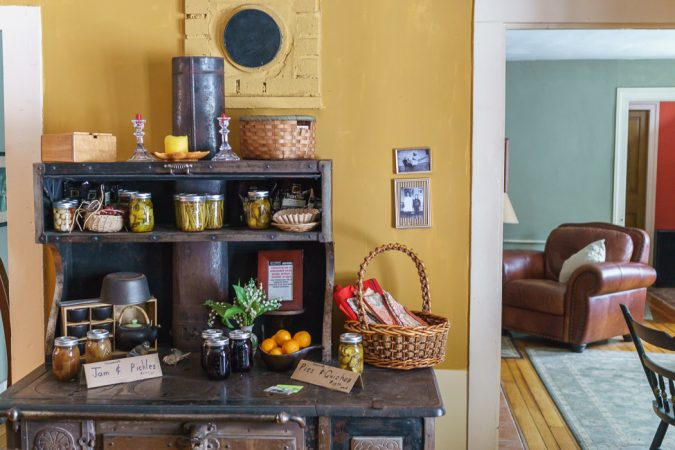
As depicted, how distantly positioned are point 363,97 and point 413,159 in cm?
31

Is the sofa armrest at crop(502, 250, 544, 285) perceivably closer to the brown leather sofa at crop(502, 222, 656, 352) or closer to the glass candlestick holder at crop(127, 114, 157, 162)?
the brown leather sofa at crop(502, 222, 656, 352)

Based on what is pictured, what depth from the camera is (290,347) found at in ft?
9.00

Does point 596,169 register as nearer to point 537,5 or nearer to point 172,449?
point 537,5

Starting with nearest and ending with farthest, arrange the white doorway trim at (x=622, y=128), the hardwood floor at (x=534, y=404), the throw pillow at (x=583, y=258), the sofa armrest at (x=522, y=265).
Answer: the hardwood floor at (x=534, y=404)
the throw pillow at (x=583, y=258)
the sofa armrest at (x=522, y=265)
the white doorway trim at (x=622, y=128)

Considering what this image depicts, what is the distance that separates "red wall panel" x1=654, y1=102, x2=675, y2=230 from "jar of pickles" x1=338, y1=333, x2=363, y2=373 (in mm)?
7306

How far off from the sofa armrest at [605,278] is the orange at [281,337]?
3741 mm

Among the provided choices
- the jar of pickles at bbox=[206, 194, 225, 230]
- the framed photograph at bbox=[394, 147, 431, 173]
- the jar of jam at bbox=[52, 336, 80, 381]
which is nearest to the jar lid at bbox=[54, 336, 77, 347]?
the jar of jam at bbox=[52, 336, 80, 381]

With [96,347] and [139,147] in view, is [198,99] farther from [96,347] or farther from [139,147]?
[96,347]

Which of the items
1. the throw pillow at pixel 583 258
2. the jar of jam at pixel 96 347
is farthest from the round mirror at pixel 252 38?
the throw pillow at pixel 583 258

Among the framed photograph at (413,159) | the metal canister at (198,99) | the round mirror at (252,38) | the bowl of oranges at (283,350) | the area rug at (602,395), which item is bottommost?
the area rug at (602,395)

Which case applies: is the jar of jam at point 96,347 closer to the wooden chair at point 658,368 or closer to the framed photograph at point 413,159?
the framed photograph at point 413,159

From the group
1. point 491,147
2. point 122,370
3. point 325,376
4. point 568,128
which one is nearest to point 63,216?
point 122,370

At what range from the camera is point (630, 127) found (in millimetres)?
9023

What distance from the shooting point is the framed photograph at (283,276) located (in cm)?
300
